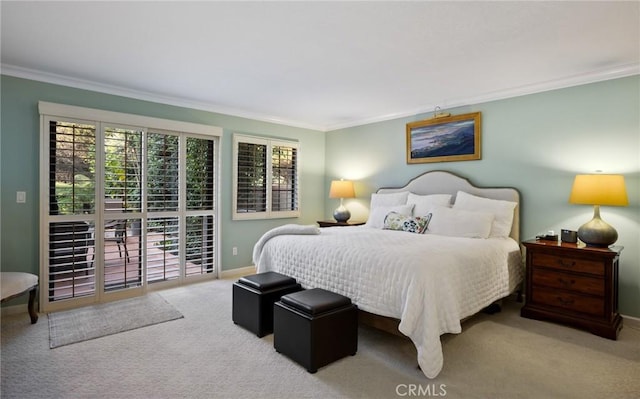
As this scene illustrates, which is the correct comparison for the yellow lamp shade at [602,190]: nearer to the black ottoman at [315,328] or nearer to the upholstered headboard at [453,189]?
the upholstered headboard at [453,189]

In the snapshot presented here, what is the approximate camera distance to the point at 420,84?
3.73 meters

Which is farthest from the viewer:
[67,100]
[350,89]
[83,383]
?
[350,89]

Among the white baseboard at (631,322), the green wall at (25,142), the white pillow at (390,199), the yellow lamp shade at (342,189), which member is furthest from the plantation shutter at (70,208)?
the white baseboard at (631,322)

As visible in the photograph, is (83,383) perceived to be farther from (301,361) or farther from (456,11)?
(456,11)

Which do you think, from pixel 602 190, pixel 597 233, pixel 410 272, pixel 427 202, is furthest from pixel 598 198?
pixel 410 272

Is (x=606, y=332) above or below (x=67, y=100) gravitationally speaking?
below

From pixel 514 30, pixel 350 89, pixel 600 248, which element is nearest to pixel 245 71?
pixel 350 89

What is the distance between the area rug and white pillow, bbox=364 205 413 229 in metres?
2.49

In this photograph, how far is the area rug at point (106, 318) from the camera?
2.86 m

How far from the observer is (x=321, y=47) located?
279cm

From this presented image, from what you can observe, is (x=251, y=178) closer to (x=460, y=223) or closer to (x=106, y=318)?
(x=106, y=318)

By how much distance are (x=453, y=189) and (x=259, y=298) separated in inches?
110

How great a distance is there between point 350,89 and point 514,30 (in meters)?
1.78

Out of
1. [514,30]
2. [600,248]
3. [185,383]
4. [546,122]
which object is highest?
[514,30]
